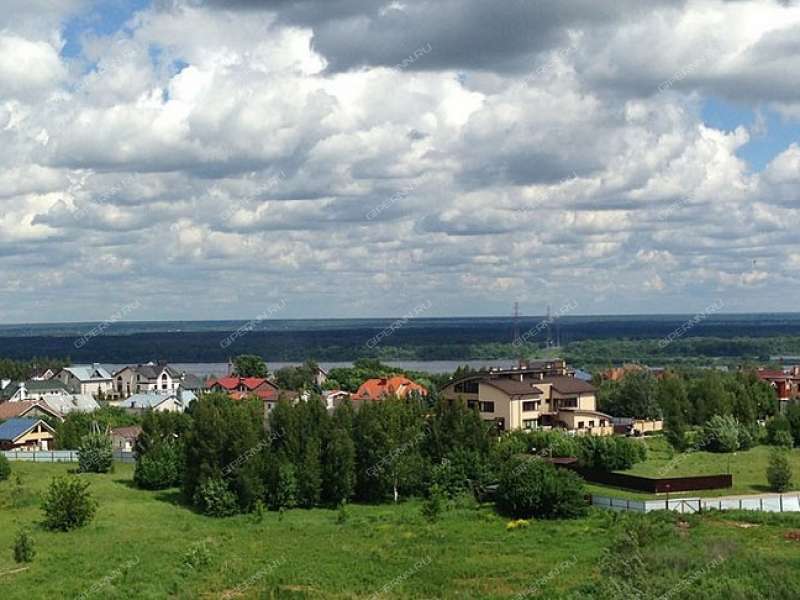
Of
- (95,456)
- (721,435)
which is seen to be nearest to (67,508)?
(95,456)

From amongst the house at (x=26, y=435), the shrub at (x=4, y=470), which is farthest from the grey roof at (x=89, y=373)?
the shrub at (x=4, y=470)

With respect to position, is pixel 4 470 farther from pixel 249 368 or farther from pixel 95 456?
pixel 249 368

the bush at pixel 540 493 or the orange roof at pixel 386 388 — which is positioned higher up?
the orange roof at pixel 386 388

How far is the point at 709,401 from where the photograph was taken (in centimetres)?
6981

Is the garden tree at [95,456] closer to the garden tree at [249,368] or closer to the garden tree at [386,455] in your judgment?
the garden tree at [386,455]

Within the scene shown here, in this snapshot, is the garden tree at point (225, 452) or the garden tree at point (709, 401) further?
the garden tree at point (709, 401)

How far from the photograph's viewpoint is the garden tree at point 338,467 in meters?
45.8

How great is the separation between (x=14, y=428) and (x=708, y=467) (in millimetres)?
46454

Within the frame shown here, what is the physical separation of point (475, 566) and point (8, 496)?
23.8 m

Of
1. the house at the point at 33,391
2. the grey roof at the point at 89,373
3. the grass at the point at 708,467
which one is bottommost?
the grass at the point at 708,467

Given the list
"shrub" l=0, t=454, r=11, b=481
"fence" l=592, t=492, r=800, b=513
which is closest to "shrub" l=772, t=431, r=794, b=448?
"fence" l=592, t=492, r=800, b=513

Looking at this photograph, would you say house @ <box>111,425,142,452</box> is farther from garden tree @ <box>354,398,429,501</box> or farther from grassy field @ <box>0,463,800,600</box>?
garden tree @ <box>354,398,429,501</box>

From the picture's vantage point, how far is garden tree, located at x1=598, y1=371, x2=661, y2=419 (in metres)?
74.1

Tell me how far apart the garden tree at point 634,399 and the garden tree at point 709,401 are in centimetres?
308
